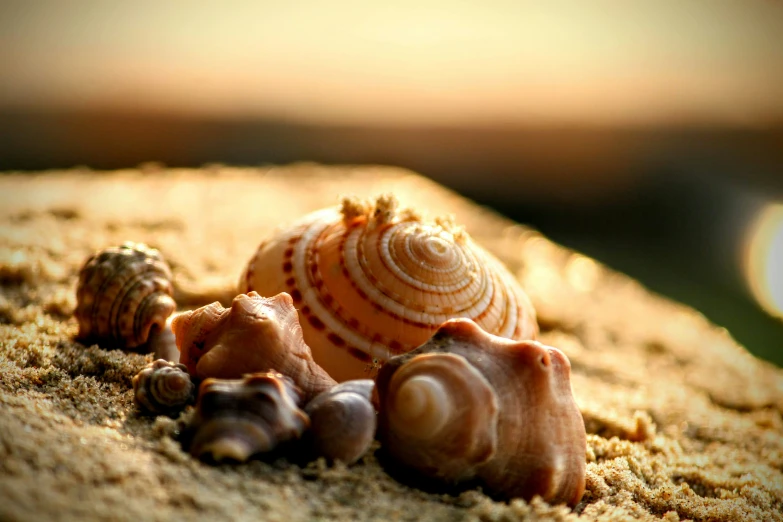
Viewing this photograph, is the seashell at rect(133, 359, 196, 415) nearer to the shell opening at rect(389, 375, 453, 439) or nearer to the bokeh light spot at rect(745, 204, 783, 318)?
the shell opening at rect(389, 375, 453, 439)

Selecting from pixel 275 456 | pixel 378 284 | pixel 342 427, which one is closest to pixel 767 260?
pixel 378 284

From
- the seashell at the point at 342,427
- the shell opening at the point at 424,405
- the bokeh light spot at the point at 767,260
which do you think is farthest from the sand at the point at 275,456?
the bokeh light spot at the point at 767,260

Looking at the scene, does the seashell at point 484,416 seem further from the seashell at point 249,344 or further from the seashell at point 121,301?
the seashell at point 121,301

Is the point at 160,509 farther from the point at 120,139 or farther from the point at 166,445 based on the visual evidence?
the point at 120,139

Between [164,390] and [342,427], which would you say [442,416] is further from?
[164,390]

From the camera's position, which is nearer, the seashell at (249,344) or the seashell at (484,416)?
the seashell at (484,416)

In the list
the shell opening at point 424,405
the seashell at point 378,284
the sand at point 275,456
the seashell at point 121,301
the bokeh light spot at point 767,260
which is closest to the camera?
the sand at point 275,456
